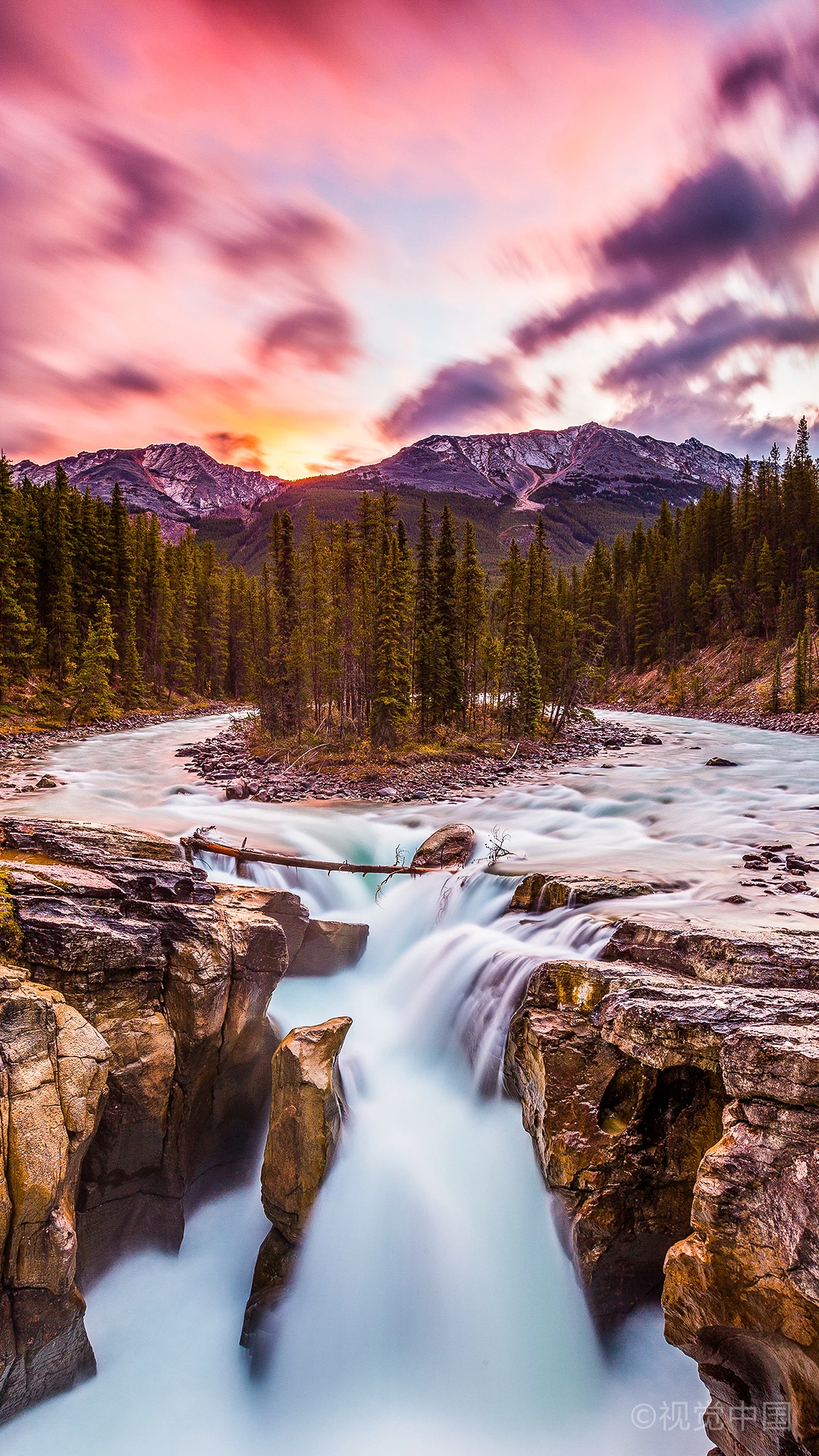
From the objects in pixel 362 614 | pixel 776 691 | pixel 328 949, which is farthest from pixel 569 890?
pixel 776 691

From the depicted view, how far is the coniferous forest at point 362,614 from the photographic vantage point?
117 ft

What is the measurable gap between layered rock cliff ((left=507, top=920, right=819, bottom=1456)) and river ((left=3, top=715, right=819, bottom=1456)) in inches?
27.0

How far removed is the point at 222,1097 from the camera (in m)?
8.16

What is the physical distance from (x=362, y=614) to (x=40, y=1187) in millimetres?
32327

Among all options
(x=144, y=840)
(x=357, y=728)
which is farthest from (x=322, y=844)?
(x=357, y=728)

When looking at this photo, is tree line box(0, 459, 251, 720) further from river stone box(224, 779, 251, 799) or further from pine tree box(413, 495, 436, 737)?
river stone box(224, 779, 251, 799)

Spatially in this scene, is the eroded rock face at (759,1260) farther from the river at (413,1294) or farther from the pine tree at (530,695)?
the pine tree at (530,695)

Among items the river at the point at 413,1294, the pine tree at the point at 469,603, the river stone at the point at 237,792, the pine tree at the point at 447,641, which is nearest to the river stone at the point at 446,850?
the river at the point at 413,1294

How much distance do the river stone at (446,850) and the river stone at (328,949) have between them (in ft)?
9.25

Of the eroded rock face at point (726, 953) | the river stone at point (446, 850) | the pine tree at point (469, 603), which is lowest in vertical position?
the river stone at point (446, 850)

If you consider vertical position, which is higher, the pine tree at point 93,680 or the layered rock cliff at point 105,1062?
the pine tree at point 93,680

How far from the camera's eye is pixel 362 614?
36.1 m

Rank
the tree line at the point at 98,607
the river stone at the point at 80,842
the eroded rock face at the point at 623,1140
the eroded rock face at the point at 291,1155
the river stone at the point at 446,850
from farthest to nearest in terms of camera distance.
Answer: the tree line at the point at 98,607
the river stone at the point at 446,850
the river stone at the point at 80,842
the eroded rock face at the point at 291,1155
the eroded rock face at the point at 623,1140

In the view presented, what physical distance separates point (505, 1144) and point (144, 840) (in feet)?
23.1
